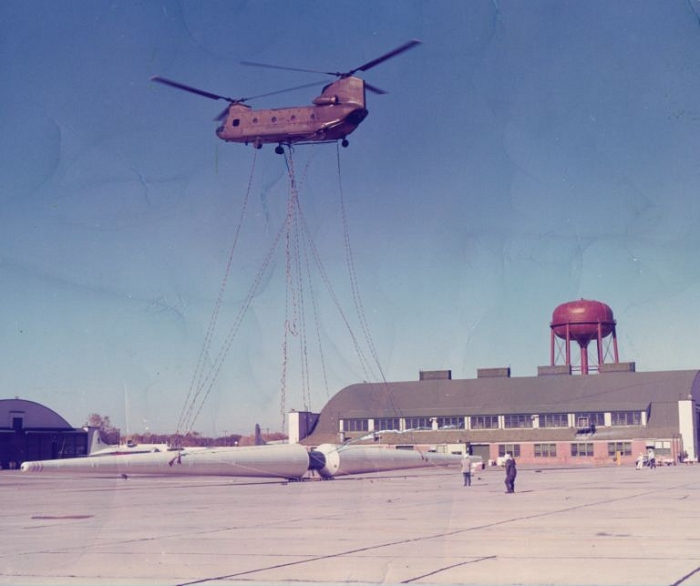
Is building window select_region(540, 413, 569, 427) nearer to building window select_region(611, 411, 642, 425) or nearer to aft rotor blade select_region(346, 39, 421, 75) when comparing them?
building window select_region(611, 411, 642, 425)

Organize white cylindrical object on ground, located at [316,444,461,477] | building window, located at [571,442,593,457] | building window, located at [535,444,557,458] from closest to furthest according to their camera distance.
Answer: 1. white cylindrical object on ground, located at [316,444,461,477]
2. building window, located at [571,442,593,457]
3. building window, located at [535,444,557,458]

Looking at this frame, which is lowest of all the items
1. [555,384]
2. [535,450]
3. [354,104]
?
[535,450]

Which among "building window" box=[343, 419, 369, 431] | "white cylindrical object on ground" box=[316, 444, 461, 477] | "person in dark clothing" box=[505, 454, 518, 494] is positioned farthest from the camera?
"building window" box=[343, 419, 369, 431]

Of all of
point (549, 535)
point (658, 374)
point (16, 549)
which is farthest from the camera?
point (658, 374)

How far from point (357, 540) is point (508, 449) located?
109220mm

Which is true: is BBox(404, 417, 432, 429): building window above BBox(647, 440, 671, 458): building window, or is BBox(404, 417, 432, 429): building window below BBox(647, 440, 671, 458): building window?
above

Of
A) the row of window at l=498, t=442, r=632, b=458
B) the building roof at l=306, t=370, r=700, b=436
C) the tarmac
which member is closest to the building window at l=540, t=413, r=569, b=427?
the building roof at l=306, t=370, r=700, b=436

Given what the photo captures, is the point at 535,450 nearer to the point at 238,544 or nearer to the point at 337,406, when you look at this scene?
the point at 337,406

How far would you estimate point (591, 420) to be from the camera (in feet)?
417

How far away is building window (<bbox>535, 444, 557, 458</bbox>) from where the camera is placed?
12506 centimetres

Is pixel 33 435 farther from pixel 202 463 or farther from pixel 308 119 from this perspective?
pixel 308 119

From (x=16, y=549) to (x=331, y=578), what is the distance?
8729mm

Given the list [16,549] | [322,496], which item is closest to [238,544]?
[16,549]

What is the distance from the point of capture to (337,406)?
145 meters
